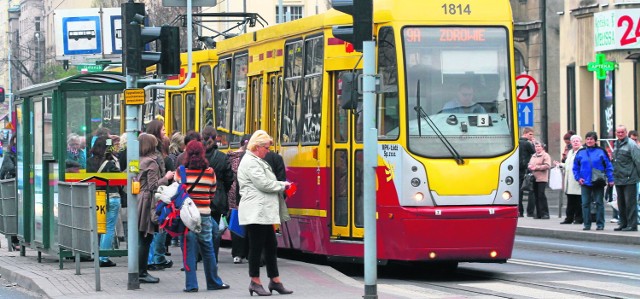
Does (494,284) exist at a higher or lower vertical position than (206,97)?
lower

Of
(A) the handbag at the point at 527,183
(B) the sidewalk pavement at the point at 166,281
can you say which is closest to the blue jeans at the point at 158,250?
(B) the sidewalk pavement at the point at 166,281

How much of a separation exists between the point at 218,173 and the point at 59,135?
2.04 meters

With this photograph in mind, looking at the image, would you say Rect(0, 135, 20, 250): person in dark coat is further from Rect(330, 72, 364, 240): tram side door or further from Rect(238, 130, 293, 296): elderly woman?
Rect(238, 130, 293, 296): elderly woman

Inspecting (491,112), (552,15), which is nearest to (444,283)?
(491,112)

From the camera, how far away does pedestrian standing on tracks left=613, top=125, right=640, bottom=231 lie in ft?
80.1

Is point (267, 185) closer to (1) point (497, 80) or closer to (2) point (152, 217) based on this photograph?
(2) point (152, 217)

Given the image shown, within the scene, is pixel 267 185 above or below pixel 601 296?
above

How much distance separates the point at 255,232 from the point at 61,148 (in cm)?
415

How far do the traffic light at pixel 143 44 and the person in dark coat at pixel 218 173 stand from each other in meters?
2.72

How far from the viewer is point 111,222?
1753 cm

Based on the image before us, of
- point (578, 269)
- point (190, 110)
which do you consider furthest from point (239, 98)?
point (578, 269)

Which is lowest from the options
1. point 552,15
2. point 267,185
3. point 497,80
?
point 267,185

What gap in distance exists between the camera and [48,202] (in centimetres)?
1834

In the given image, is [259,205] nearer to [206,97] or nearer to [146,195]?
[146,195]
